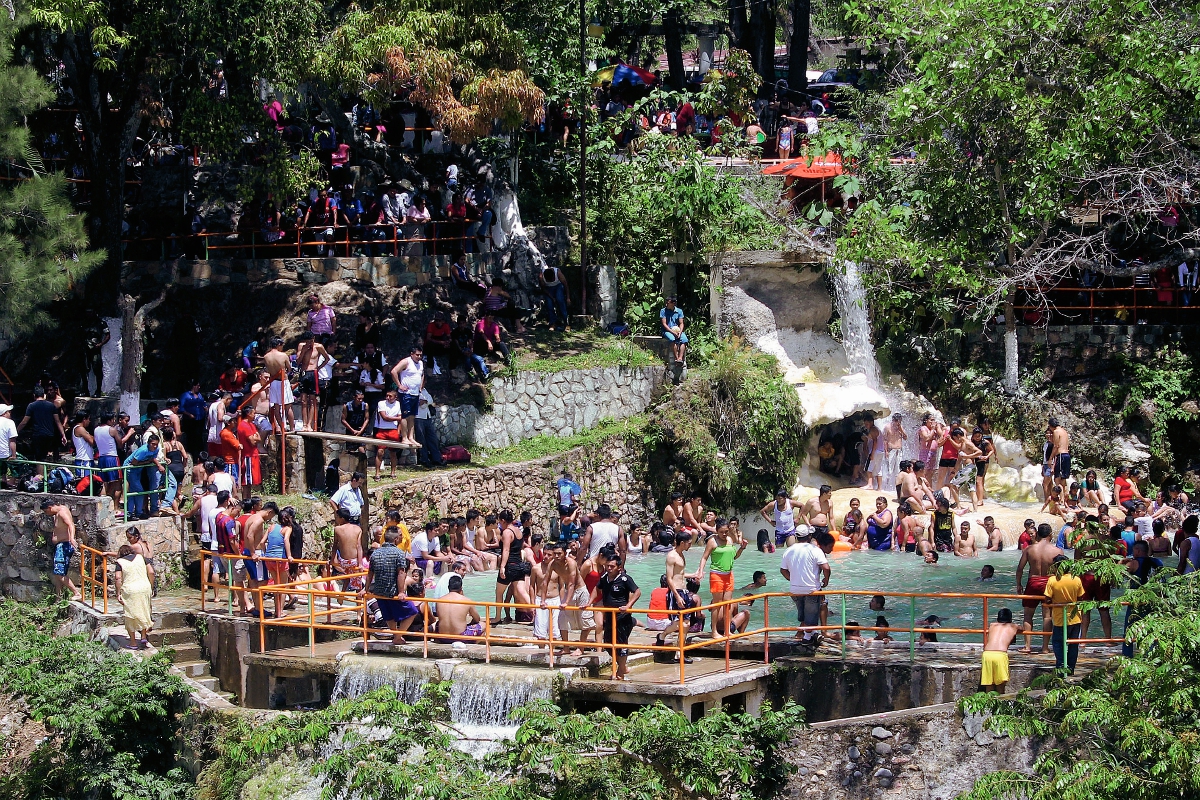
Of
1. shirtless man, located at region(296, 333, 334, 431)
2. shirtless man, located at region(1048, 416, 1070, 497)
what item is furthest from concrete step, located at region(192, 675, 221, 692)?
shirtless man, located at region(1048, 416, 1070, 497)

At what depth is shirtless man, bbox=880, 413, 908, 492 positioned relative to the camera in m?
27.2

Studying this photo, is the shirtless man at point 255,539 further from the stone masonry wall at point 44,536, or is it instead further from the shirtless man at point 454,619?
the shirtless man at point 454,619

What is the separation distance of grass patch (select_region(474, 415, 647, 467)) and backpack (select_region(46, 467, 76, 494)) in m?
6.31

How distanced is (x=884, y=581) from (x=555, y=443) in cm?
687

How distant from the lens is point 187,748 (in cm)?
1852

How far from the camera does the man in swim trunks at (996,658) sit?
1566cm

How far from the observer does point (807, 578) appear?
1731cm

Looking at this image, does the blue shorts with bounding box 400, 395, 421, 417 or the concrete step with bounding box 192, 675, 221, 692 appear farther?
the blue shorts with bounding box 400, 395, 421, 417

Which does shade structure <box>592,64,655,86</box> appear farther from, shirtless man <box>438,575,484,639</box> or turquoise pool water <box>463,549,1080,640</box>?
shirtless man <box>438,575,484,639</box>

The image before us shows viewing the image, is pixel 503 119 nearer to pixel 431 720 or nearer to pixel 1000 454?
pixel 1000 454

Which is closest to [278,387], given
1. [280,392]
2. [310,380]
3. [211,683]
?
[280,392]

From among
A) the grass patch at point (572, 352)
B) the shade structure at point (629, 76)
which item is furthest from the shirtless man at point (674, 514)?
the shade structure at point (629, 76)

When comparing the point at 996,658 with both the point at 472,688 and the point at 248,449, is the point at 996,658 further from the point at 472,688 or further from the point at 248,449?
the point at 248,449

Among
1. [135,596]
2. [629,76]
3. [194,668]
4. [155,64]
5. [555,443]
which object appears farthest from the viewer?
[629,76]
